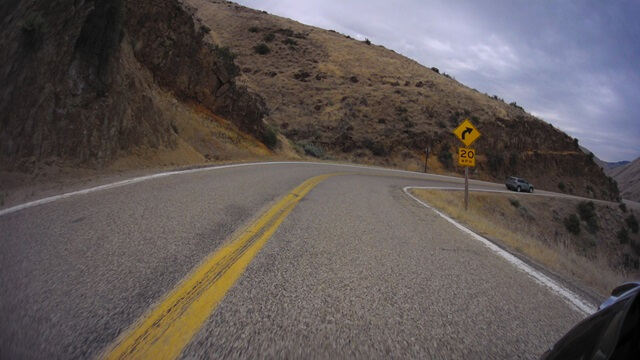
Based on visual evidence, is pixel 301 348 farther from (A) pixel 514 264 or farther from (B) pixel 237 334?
(A) pixel 514 264

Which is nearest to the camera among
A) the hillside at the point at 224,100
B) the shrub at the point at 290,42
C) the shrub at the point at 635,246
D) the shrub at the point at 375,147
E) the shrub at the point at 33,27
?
the shrub at the point at 33,27

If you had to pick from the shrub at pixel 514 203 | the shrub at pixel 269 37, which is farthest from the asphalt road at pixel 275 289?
the shrub at pixel 269 37

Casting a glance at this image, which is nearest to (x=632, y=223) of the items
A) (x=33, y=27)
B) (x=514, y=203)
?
(x=514, y=203)

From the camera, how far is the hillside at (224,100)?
9820 mm

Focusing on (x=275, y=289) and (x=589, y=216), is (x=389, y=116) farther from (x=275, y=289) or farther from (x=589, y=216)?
(x=275, y=289)

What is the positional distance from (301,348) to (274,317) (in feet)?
1.47

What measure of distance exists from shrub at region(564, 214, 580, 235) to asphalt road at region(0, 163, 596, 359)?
2652cm

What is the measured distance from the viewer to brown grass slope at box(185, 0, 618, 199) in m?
40.5

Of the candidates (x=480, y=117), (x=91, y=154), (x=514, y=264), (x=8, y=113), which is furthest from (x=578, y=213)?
(x=8, y=113)

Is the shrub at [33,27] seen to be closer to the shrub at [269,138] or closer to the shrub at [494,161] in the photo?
the shrub at [269,138]

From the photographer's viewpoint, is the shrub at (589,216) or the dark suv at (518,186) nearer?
the shrub at (589,216)

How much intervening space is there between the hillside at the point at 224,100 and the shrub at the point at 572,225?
45.0ft

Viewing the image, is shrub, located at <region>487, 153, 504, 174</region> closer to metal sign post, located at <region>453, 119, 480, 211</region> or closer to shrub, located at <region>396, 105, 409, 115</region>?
shrub, located at <region>396, 105, 409, 115</region>

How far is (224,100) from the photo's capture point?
26.4m
